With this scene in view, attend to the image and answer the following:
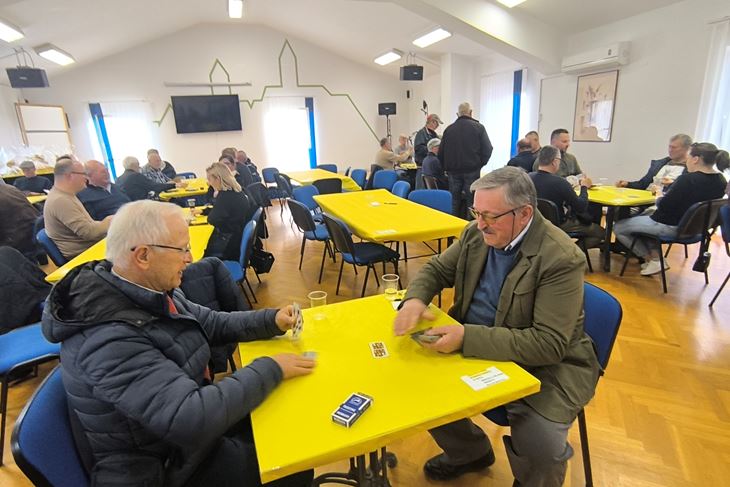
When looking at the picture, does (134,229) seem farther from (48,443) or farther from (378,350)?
(378,350)

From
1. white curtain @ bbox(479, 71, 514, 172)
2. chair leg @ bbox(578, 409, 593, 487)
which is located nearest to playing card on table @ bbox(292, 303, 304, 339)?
chair leg @ bbox(578, 409, 593, 487)

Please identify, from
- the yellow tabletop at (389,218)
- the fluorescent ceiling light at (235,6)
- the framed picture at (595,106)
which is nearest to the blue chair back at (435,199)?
the yellow tabletop at (389,218)

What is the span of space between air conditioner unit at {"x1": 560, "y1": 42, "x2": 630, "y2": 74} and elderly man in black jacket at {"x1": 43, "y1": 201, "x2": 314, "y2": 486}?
6260mm

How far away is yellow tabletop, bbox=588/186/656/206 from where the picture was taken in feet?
12.1

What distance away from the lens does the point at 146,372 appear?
100cm

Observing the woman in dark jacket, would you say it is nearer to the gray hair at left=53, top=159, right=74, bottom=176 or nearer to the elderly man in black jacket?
the gray hair at left=53, top=159, right=74, bottom=176

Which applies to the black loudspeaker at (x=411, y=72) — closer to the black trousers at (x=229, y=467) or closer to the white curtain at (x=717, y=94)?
the white curtain at (x=717, y=94)

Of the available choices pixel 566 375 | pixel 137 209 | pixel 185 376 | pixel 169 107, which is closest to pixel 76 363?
pixel 185 376

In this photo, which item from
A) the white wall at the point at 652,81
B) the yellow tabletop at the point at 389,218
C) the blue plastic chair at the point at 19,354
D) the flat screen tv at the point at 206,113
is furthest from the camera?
the flat screen tv at the point at 206,113

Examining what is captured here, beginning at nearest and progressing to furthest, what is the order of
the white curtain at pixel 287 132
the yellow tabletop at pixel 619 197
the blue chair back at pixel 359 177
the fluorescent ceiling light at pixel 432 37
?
the yellow tabletop at pixel 619 197 < the fluorescent ceiling light at pixel 432 37 < the blue chair back at pixel 359 177 < the white curtain at pixel 287 132

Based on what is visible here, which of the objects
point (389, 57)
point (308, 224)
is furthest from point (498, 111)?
point (308, 224)

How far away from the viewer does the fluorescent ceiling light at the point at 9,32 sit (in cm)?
511

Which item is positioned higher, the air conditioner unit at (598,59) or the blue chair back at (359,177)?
the air conditioner unit at (598,59)

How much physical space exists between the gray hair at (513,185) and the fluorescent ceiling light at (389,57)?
8.48 m
